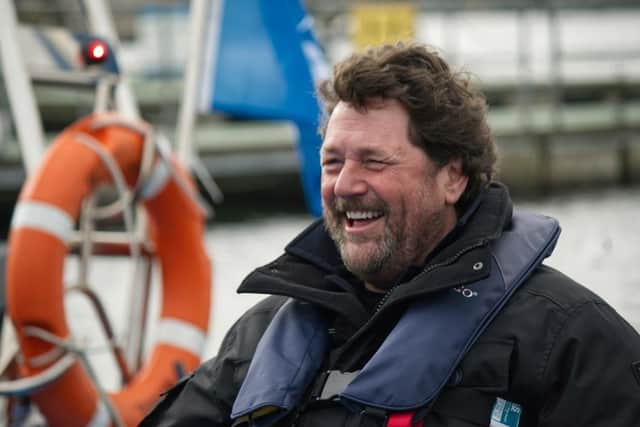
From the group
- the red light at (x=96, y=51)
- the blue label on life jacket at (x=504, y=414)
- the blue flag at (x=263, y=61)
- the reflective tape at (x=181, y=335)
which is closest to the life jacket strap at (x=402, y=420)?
the blue label on life jacket at (x=504, y=414)

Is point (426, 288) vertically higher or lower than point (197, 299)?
higher

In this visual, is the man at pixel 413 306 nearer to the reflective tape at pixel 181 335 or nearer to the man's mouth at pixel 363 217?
the man's mouth at pixel 363 217

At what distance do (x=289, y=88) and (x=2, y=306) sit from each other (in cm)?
257

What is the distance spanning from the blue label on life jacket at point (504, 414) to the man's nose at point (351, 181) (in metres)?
0.51

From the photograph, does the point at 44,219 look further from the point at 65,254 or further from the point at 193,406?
the point at 193,406

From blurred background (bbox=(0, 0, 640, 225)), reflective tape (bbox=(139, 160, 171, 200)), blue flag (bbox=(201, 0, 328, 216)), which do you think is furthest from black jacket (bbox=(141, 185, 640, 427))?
blurred background (bbox=(0, 0, 640, 225))

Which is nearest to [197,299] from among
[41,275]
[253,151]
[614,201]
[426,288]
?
[41,275]

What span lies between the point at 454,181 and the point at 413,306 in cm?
31

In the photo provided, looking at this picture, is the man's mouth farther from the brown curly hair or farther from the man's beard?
the brown curly hair

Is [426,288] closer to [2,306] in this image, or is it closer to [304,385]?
[304,385]

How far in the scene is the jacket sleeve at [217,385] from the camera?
2.96 meters

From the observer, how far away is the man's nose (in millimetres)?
2781

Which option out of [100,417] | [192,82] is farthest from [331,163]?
[192,82]

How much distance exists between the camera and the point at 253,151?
59.4 ft
